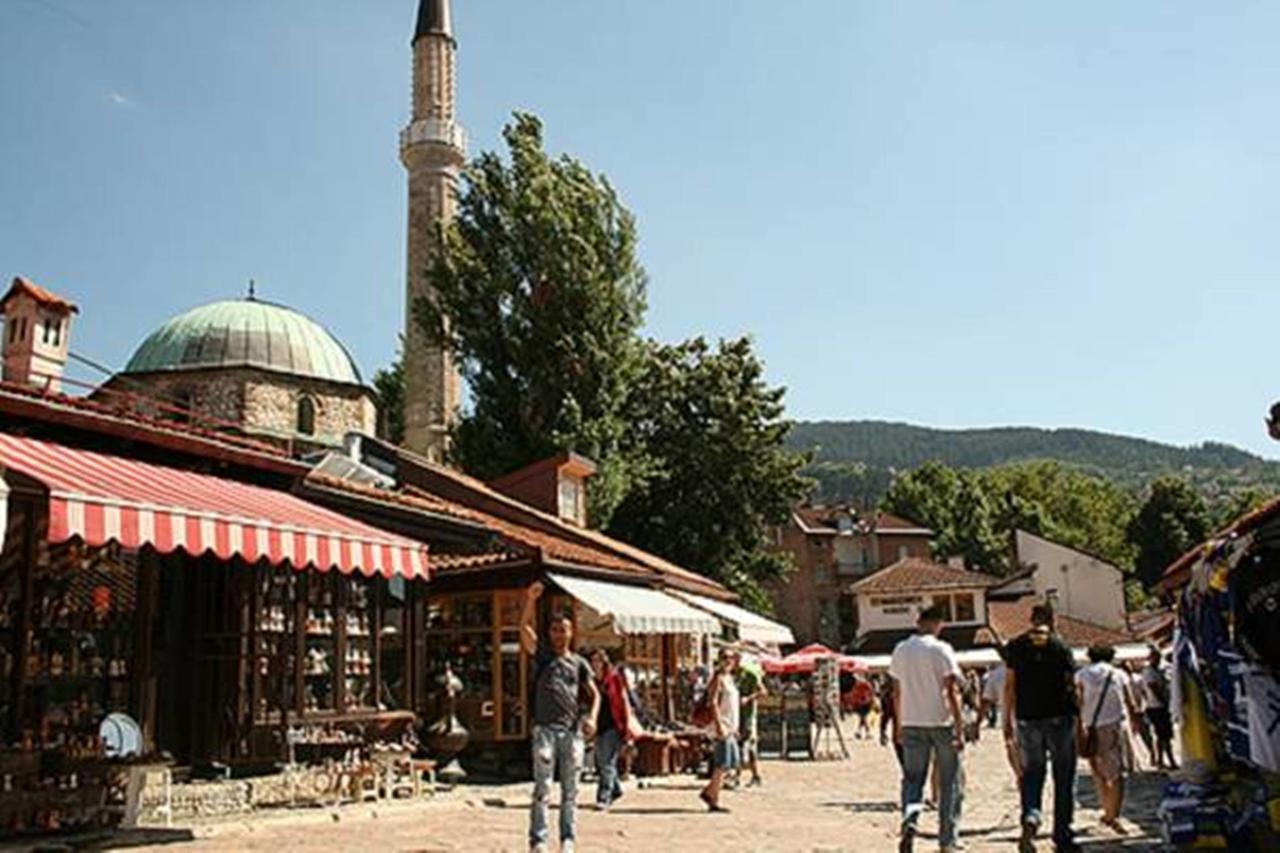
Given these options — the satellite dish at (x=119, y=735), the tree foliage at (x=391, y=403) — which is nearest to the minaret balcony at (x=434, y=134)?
the tree foliage at (x=391, y=403)

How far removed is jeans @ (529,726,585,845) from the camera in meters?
7.96

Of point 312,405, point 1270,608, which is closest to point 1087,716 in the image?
point 1270,608

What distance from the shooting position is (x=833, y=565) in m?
72.2

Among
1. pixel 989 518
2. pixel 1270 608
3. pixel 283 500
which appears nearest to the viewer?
pixel 1270 608

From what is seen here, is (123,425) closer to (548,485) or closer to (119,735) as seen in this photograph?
(119,735)

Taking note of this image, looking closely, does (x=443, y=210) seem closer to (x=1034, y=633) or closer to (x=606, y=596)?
(x=606, y=596)

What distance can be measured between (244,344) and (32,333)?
23940mm

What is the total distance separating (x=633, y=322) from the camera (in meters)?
31.8

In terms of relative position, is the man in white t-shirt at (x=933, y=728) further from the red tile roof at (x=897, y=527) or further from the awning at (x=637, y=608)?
the red tile roof at (x=897, y=527)

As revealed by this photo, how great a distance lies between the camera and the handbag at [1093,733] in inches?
395

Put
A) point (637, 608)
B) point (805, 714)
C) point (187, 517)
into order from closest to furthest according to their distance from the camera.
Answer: point (187, 517)
point (637, 608)
point (805, 714)

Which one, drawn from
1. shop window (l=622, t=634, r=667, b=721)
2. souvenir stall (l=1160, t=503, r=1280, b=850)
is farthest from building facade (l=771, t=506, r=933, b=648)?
souvenir stall (l=1160, t=503, r=1280, b=850)

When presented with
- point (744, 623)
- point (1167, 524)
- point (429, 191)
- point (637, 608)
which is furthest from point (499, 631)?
point (1167, 524)

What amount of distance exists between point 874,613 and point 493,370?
2717 centimetres
